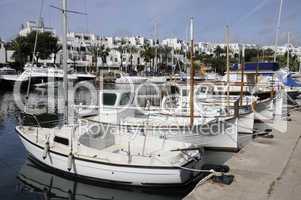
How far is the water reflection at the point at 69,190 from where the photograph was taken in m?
11.2

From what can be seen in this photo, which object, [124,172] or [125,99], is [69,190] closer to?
[124,172]

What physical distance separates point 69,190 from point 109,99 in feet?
18.7

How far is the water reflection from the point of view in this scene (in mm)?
11164

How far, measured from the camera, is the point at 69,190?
11.9 meters

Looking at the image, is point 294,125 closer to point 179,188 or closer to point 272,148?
point 272,148

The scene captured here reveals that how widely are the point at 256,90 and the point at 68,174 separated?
19883mm

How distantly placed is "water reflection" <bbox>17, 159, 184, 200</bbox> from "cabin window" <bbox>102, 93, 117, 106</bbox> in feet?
15.2

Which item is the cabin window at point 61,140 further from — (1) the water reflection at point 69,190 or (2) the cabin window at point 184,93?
(2) the cabin window at point 184,93

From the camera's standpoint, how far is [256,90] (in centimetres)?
2794

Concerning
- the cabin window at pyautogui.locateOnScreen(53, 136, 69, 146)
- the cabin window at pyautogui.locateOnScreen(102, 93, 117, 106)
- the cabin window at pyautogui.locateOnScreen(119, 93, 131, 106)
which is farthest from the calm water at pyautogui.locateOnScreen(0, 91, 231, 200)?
the cabin window at pyautogui.locateOnScreen(119, 93, 131, 106)

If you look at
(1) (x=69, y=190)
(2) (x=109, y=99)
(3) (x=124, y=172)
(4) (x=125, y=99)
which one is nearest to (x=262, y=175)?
(3) (x=124, y=172)

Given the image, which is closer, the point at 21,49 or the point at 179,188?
the point at 179,188

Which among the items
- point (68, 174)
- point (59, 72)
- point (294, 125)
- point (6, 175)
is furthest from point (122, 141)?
point (59, 72)

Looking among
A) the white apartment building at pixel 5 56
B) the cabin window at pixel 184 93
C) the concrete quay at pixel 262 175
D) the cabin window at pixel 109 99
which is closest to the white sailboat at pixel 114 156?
the concrete quay at pixel 262 175
